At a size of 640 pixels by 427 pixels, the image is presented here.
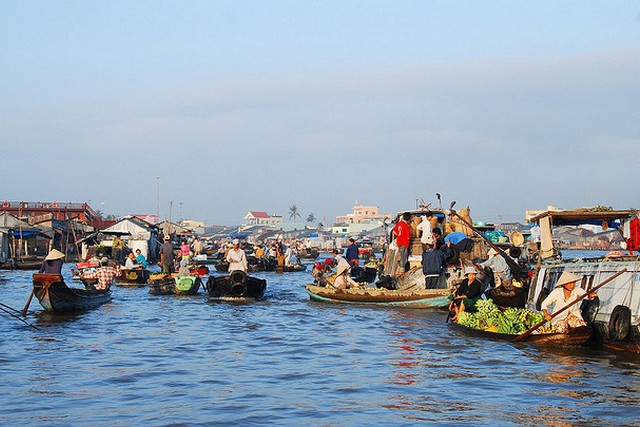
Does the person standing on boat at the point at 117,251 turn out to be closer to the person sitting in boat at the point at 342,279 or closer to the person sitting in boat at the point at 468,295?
the person sitting in boat at the point at 342,279

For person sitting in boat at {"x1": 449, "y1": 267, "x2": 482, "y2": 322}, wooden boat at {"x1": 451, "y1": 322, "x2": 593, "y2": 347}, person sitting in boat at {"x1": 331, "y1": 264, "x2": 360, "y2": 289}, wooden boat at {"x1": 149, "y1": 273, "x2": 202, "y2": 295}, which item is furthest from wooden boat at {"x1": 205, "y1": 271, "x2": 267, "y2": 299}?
wooden boat at {"x1": 451, "y1": 322, "x2": 593, "y2": 347}

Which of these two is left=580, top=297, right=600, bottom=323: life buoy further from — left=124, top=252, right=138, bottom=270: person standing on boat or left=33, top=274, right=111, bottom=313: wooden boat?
left=124, top=252, right=138, bottom=270: person standing on boat

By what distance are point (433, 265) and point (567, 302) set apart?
7966mm

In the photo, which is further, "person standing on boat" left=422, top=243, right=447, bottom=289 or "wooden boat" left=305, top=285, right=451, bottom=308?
"person standing on boat" left=422, top=243, right=447, bottom=289

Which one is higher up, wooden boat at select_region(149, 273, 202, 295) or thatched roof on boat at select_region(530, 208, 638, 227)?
thatched roof on boat at select_region(530, 208, 638, 227)

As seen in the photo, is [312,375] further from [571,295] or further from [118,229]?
[118,229]

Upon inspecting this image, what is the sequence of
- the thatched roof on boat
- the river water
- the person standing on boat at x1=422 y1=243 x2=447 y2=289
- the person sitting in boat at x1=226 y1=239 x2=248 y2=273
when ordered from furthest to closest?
the person sitting in boat at x1=226 y1=239 x2=248 y2=273 → the person standing on boat at x1=422 y1=243 x2=447 y2=289 → the thatched roof on boat → the river water

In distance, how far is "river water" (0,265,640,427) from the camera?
10.7 m

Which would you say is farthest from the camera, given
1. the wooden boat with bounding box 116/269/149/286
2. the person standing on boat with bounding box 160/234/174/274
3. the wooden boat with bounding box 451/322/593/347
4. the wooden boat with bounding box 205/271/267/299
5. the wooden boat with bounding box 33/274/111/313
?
the wooden boat with bounding box 116/269/149/286

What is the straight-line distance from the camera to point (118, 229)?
219ft

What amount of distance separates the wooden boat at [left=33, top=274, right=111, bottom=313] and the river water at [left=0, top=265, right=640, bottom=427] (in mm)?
401

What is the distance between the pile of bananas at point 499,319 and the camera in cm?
1670

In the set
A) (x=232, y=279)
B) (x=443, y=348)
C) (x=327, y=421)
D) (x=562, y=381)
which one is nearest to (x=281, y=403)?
(x=327, y=421)

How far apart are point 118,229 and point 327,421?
59.1 m
